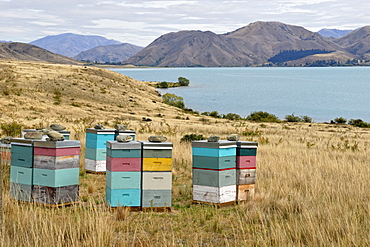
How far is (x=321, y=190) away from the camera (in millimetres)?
9531

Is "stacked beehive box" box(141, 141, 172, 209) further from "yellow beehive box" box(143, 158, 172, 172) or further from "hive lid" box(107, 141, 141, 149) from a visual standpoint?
"hive lid" box(107, 141, 141, 149)

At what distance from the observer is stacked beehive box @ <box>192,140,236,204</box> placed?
816 centimetres

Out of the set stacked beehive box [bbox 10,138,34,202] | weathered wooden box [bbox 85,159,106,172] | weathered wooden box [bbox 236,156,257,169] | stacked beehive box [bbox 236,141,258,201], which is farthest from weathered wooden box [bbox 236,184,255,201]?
weathered wooden box [bbox 85,159,106,172]

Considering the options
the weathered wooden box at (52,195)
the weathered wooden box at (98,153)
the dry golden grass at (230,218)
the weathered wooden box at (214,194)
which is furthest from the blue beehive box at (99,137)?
the weathered wooden box at (214,194)

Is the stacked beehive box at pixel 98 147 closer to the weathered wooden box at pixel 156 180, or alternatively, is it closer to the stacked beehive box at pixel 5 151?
the stacked beehive box at pixel 5 151

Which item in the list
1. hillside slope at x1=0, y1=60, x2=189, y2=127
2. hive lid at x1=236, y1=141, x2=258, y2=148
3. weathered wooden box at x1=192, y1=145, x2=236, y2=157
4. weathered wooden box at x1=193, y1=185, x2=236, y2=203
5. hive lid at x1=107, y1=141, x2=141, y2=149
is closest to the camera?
hive lid at x1=107, y1=141, x2=141, y2=149

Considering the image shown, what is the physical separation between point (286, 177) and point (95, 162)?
5574mm

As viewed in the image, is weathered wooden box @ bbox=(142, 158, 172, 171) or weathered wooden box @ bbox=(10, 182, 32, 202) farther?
weathered wooden box @ bbox=(10, 182, 32, 202)

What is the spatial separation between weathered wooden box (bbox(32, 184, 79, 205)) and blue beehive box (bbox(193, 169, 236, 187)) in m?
2.63

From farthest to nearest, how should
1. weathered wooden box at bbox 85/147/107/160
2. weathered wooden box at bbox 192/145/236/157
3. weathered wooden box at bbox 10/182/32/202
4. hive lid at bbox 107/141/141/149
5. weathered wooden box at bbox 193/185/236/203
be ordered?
weathered wooden box at bbox 85/147/107/160 < weathered wooden box at bbox 193/185/236/203 < weathered wooden box at bbox 192/145/236/157 < weathered wooden box at bbox 10/182/32/202 < hive lid at bbox 107/141/141/149

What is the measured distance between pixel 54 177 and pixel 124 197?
4.63 feet

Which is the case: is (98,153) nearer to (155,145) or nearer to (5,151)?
(5,151)

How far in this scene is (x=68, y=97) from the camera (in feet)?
159

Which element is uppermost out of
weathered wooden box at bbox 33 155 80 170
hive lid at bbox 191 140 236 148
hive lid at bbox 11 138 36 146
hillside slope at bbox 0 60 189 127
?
hillside slope at bbox 0 60 189 127
